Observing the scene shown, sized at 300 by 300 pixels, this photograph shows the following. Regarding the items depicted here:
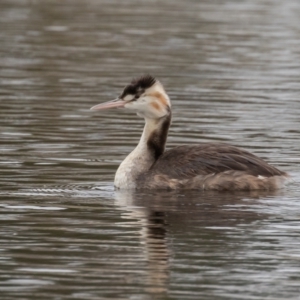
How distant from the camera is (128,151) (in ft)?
A: 53.7

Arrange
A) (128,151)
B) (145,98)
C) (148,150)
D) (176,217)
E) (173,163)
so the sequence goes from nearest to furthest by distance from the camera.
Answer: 1. (176,217)
2. (173,163)
3. (145,98)
4. (148,150)
5. (128,151)

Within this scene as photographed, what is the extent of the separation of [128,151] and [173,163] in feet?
8.03

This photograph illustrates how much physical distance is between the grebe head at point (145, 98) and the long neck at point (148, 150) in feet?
0.41

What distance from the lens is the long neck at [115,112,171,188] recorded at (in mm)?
14156

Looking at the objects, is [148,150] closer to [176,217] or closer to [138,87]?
[138,87]

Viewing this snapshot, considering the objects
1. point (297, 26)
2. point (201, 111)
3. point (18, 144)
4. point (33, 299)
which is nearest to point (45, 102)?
point (201, 111)

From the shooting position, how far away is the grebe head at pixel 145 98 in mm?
14273

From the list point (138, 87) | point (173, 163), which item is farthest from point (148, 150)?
point (138, 87)

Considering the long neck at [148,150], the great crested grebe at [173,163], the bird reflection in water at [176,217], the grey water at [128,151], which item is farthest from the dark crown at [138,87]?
the bird reflection in water at [176,217]

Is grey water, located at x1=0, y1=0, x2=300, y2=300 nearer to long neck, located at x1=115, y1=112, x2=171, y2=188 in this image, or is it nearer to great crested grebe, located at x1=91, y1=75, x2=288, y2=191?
great crested grebe, located at x1=91, y1=75, x2=288, y2=191

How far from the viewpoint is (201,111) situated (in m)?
20.0

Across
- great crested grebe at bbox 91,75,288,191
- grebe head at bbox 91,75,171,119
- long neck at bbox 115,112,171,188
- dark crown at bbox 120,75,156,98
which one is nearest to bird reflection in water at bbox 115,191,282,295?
great crested grebe at bbox 91,75,288,191

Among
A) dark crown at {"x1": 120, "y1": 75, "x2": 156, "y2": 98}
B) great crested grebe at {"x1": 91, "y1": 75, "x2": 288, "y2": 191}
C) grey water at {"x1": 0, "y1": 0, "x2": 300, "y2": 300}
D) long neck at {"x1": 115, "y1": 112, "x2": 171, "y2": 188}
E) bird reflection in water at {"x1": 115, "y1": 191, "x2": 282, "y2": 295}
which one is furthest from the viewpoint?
dark crown at {"x1": 120, "y1": 75, "x2": 156, "y2": 98}

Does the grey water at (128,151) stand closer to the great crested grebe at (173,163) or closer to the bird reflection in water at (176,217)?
the bird reflection in water at (176,217)
